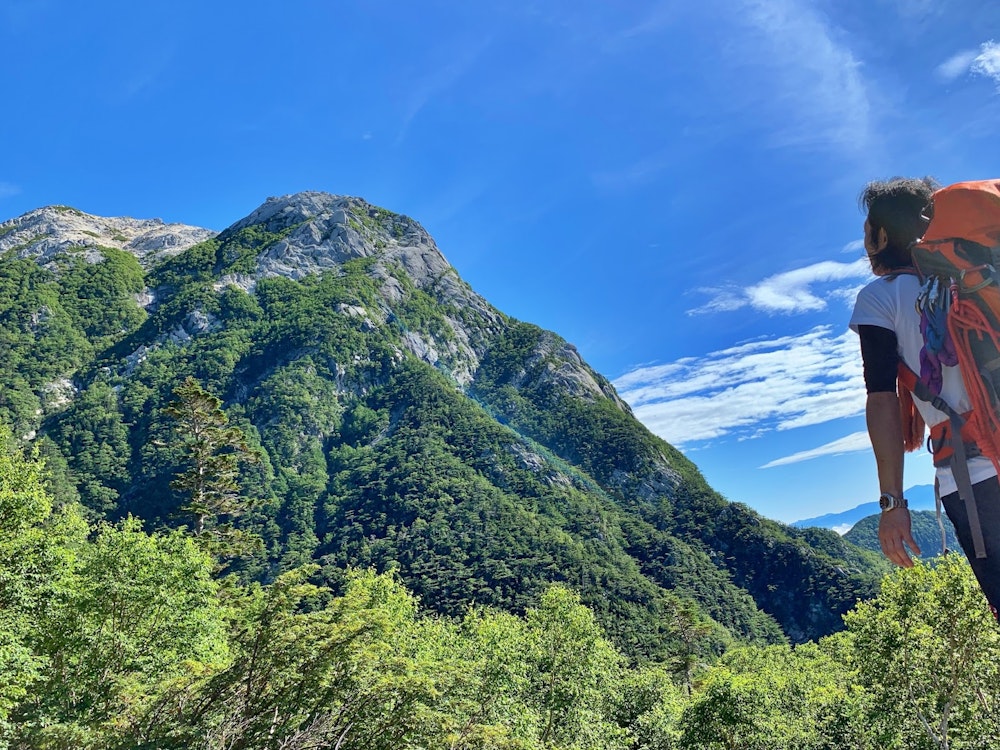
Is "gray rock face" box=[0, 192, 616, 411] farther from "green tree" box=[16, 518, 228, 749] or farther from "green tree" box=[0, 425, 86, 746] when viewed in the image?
"green tree" box=[16, 518, 228, 749]

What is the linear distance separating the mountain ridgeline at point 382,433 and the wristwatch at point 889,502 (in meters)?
62.2

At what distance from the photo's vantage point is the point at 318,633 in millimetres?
8461

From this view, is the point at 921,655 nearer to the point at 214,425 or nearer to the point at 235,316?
the point at 214,425

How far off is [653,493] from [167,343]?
117237 mm

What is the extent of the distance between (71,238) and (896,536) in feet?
665

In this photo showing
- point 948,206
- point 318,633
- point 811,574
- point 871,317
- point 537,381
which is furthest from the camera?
point 537,381

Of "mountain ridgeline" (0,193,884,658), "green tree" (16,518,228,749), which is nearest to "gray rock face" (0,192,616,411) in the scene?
"mountain ridgeline" (0,193,884,658)

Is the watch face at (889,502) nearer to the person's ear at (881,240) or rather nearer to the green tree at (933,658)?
the person's ear at (881,240)

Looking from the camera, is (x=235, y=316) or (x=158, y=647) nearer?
(x=158, y=647)

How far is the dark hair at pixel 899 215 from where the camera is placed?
185 cm

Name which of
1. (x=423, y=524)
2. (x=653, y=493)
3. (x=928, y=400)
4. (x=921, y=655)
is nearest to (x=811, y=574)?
(x=653, y=493)

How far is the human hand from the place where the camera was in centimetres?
183

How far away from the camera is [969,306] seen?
1.48m

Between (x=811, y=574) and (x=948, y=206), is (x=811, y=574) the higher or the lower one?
the lower one
